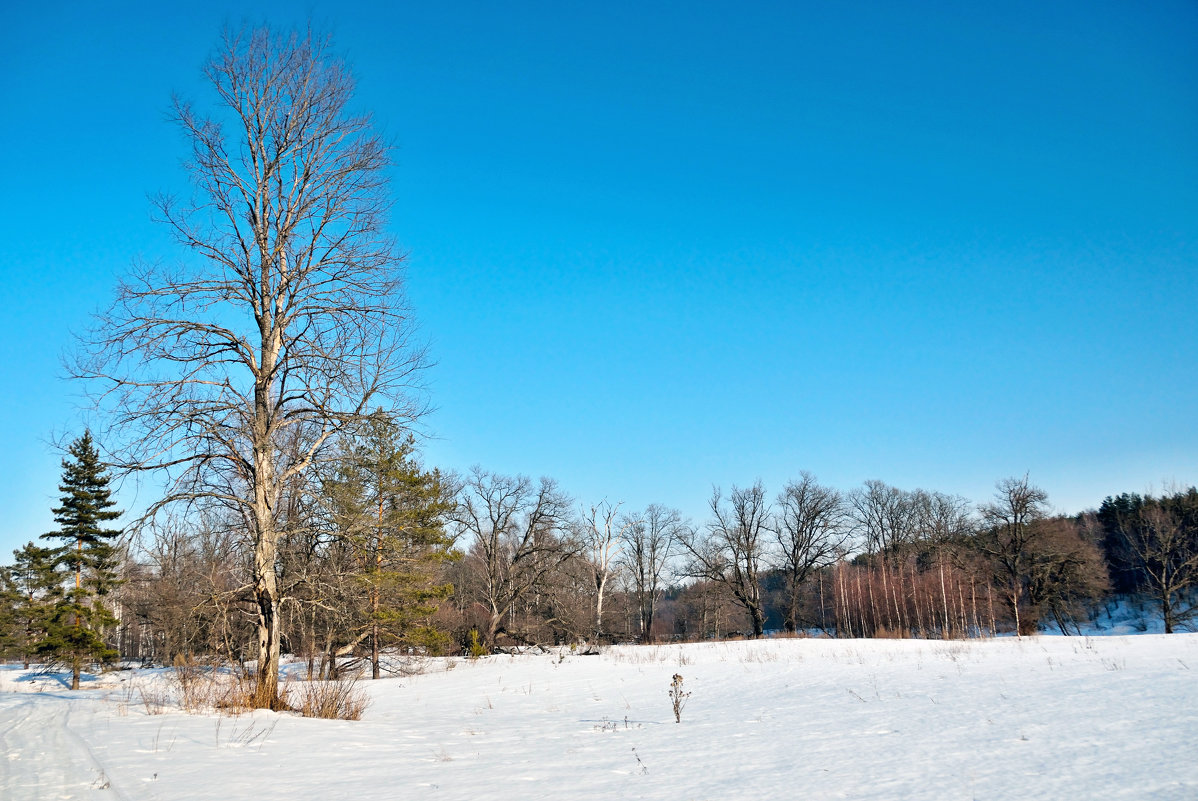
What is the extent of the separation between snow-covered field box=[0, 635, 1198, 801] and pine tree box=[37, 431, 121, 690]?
1006 inches

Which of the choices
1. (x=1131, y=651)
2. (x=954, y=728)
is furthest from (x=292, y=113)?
(x=1131, y=651)

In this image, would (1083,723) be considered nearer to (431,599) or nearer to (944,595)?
(431,599)

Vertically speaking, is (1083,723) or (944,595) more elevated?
(1083,723)

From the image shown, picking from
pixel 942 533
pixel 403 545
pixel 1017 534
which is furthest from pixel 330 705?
pixel 942 533

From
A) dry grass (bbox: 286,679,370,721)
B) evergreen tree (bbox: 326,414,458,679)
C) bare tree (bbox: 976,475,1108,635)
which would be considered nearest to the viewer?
dry grass (bbox: 286,679,370,721)

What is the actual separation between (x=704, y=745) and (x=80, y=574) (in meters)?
38.4

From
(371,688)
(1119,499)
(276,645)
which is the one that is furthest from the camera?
(1119,499)

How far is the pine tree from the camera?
32250mm

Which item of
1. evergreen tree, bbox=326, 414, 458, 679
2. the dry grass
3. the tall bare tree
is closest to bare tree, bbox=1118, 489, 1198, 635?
the tall bare tree

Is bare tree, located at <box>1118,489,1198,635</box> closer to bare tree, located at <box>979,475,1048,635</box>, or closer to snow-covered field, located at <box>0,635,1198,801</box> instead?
bare tree, located at <box>979,475,1048,635</box>

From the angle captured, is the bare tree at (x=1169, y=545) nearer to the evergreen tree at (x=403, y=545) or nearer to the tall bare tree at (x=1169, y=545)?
the tall bare tree at (x=1169, y=545)

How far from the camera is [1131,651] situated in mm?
14312

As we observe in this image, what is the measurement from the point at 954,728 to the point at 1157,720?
1.77 metres

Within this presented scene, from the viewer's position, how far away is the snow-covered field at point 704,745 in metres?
5.02
